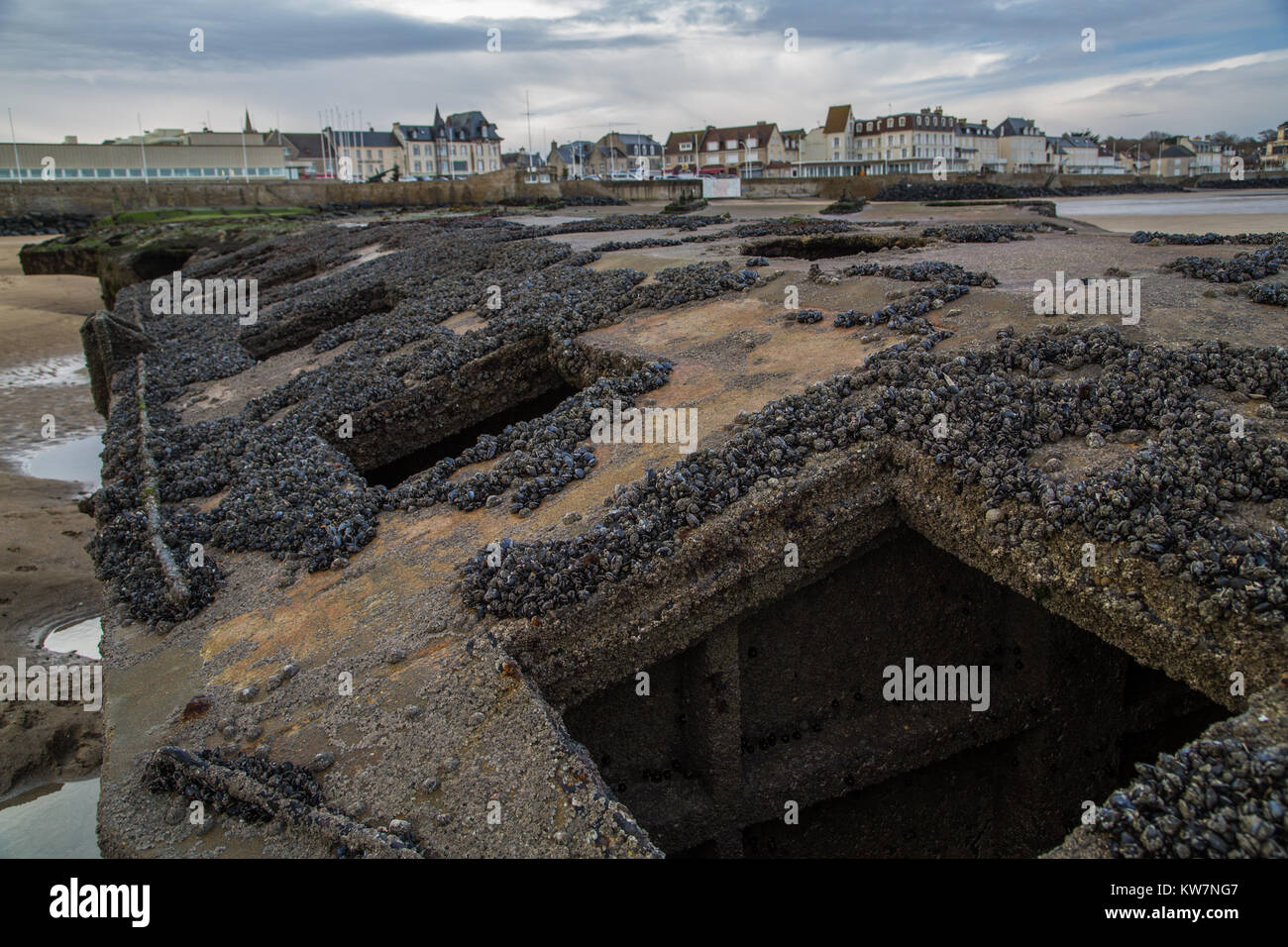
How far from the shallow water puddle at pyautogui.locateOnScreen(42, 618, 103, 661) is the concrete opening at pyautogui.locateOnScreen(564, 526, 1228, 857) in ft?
31.3

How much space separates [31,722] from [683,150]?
104m

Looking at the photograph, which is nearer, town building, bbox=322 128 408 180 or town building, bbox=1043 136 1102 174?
town building, bbox=1043 136 1102 174

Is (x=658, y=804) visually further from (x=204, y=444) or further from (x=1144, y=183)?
(x=1144, y=183)

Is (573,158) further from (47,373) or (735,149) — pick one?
(47,373)

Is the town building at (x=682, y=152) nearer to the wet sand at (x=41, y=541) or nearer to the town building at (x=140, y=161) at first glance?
the town building at (x=140, y=161)

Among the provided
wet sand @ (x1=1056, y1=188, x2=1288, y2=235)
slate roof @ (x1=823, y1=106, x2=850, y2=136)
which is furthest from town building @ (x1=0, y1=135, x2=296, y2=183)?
wet sand @ (x1=1056, y1=188, x2=1288, y2=235)

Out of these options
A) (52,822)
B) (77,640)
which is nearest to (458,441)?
(77,640)

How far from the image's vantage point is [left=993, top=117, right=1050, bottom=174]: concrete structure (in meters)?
97.2

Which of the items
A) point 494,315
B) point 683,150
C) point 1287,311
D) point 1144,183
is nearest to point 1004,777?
point 1287,311

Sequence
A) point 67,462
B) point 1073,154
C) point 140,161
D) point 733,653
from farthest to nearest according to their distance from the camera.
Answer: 1. point 1073,154
2. point 140,161
3. point 67,462
4. point 733,653

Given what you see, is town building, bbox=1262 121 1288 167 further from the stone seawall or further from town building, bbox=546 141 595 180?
town building, bbox=546 141 595 180

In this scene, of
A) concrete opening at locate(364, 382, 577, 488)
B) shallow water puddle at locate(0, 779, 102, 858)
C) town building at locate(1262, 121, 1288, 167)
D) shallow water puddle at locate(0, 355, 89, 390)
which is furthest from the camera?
town building at locate(1262, 121, 1288, 167)

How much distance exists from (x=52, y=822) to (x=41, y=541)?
9232 mm

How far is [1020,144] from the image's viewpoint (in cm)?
9838
